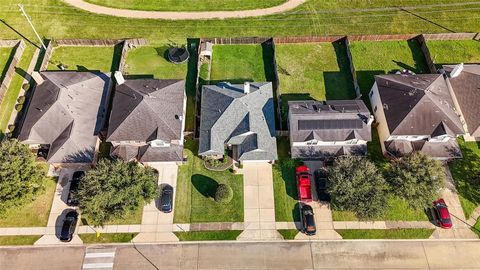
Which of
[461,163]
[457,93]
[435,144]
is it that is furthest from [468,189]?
[457,93]

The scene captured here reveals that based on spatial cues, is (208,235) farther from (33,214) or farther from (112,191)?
(33,214)

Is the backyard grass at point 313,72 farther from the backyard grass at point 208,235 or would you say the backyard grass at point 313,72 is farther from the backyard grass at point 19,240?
the backyard grass at point 19,240

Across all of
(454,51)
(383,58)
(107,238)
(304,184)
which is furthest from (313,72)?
(107,238)

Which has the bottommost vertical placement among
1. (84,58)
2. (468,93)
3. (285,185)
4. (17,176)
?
(285,185)

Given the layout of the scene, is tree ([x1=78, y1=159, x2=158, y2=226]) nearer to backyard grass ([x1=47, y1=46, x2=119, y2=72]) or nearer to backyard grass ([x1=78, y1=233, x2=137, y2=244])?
backyard grass ([x1=78, y1=233, x2=137, y2=244])

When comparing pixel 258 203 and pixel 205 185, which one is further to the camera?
pixel 205 185

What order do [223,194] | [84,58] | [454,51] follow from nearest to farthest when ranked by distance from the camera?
[223,194] → [84,58] → [454,51]

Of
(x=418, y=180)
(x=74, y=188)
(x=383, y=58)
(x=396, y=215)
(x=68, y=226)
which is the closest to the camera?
(x=418, y=180)
